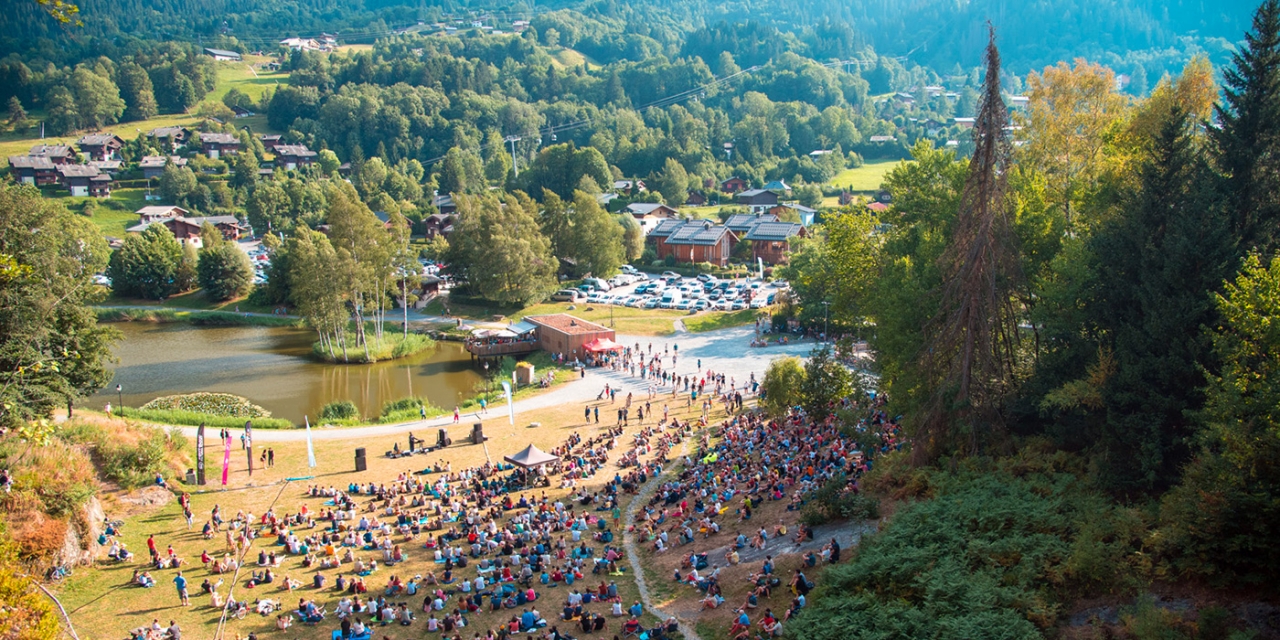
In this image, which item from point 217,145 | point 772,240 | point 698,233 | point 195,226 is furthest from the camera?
point 217,145

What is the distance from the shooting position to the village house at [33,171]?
343ft

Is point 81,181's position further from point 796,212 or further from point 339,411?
point 796,212

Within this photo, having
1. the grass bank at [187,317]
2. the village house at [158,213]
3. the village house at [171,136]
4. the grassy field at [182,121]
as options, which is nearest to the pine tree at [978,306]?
the grass bank at [187,317]

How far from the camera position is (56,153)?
11212cm

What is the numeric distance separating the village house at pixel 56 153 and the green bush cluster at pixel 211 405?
8861cm

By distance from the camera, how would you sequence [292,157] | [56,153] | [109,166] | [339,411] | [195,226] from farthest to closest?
[292,157] < [109,166] < [56,153] < [195,226] < [339,411]

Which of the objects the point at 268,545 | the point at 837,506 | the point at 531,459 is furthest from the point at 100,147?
the point at 837,506

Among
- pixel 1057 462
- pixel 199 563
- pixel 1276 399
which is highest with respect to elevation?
pixel 1276 399

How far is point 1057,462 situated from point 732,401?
20.9m

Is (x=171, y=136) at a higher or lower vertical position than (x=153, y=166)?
higher

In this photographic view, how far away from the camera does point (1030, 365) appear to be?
22500 millimetres

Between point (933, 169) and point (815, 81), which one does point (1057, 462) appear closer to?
point (933, 169)

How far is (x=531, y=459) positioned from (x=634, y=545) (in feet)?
22.9

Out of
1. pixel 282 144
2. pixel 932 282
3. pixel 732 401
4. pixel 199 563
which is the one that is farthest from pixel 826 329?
pixel 282 144
